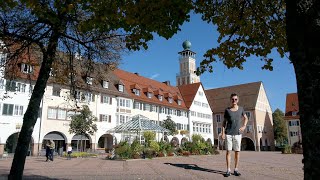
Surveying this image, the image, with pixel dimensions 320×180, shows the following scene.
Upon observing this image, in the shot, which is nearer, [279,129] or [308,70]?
[308,70]

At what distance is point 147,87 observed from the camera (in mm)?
56562

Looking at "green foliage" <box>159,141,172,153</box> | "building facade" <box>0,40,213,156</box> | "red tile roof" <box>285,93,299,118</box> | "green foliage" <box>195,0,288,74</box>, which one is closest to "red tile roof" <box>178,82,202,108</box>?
"building facade" <box>0,40,213,156</box>

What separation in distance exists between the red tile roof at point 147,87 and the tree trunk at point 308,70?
4753 cm

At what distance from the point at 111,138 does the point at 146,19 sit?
4331 centimetres

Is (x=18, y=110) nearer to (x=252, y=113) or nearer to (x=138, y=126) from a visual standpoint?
(x=138, y=126)

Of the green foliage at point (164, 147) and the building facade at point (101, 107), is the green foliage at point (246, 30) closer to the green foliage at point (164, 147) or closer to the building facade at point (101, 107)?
the building facade at point (101, 107)

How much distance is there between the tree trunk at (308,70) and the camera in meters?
2.83

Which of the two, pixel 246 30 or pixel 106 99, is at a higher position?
pixel 106 99

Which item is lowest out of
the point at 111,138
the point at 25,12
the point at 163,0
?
the point at 111,138

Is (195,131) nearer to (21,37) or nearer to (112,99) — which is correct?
(112,99)

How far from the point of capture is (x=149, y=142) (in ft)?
79.1

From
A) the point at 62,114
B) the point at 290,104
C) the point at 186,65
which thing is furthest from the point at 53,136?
the point at 186,65

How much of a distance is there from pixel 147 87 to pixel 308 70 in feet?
176

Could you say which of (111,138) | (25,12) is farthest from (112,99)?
(25,12)
